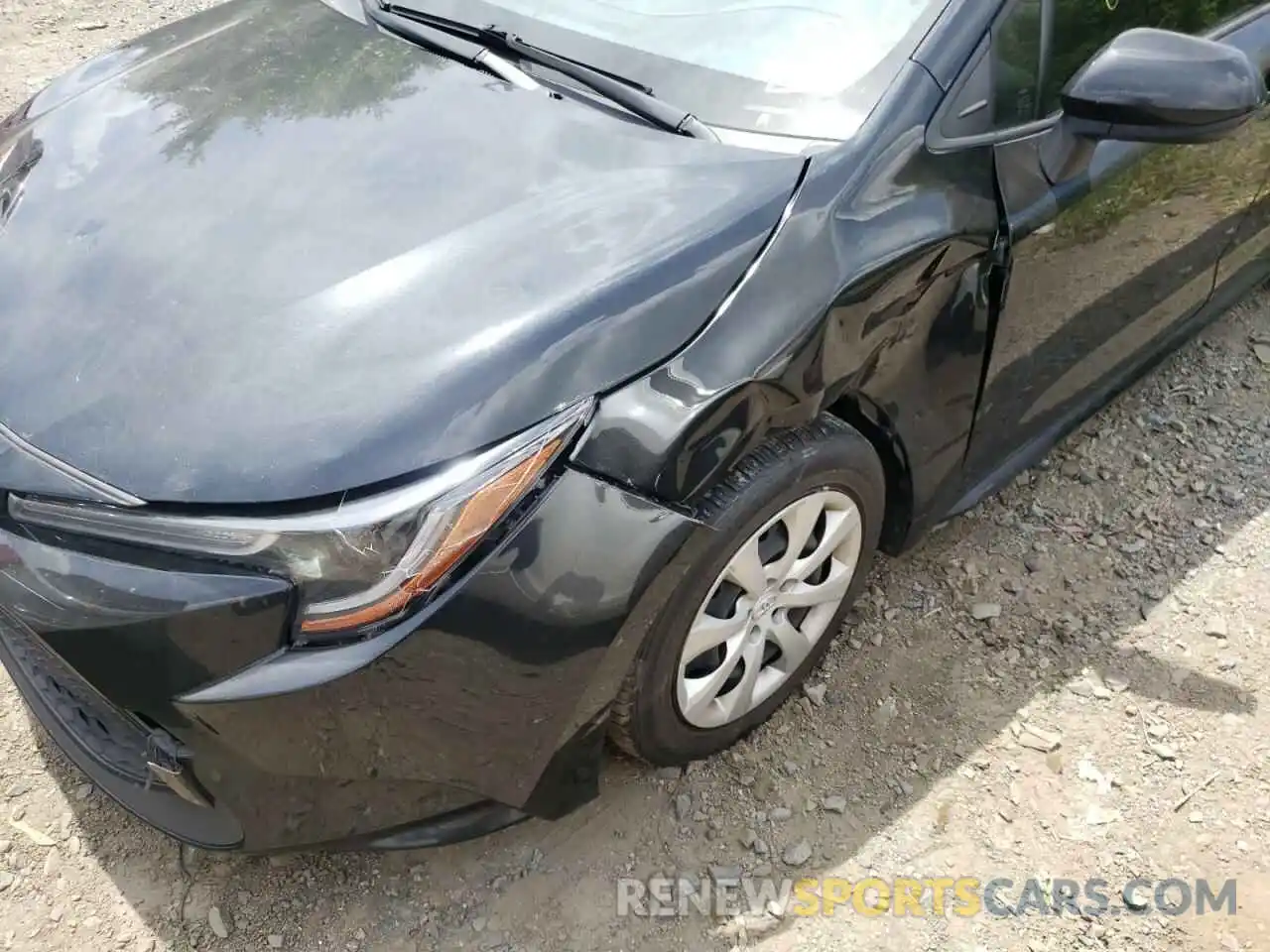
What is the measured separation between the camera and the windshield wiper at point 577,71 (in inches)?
74.1

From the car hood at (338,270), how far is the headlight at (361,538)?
37 millimetres

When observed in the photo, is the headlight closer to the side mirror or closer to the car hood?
the car hood

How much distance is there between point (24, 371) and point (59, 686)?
0.51 m

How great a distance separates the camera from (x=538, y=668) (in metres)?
1.55

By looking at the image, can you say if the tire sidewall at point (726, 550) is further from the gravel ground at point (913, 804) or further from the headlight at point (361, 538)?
the headlight at point (361, 538)

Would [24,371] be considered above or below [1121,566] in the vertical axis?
above

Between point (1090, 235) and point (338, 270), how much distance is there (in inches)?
58.9

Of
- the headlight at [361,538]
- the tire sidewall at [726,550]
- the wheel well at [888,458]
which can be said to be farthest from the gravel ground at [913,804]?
the headlight at [361,538]

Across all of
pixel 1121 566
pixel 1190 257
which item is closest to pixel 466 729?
pixel 1121 566

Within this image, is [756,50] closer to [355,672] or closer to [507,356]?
[507,356]

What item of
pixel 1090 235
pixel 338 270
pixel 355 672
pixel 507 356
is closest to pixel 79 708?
pixel 355 672

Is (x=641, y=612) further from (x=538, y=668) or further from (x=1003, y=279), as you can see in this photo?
(x=1003, y=279)

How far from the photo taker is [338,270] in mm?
1651

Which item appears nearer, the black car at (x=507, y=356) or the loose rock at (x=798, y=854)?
the black car at (x=507, y=356)
